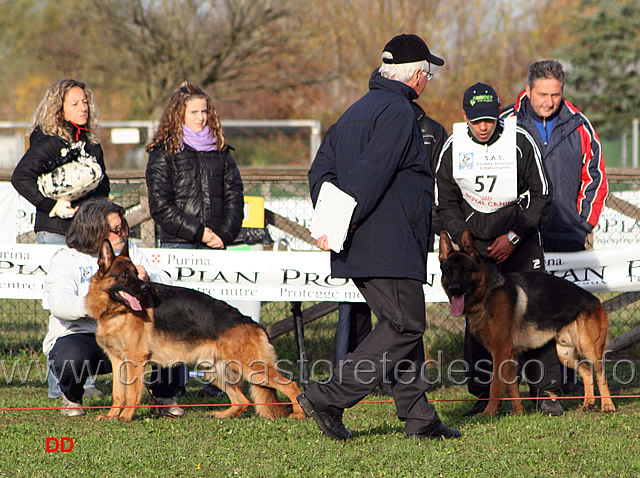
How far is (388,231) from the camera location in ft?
12.2

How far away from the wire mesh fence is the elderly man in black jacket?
2.21 meters

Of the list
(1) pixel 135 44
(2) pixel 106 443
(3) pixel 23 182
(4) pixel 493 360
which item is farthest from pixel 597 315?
(1) pixel 135 44

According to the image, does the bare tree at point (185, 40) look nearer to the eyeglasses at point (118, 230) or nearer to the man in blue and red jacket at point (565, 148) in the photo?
the man in blue and red jacket at point (565, 148)

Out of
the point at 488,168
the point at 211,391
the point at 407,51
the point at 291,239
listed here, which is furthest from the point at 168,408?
the point at 407,51

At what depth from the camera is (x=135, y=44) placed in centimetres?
2173

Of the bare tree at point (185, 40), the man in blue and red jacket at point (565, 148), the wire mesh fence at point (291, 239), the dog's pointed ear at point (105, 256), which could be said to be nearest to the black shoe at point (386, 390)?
the wire mesh fence at point (291, 239)

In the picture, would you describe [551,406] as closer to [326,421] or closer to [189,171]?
[326,421]

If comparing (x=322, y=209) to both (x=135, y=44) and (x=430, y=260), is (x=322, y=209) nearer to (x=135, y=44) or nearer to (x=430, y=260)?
(x=430, y=260)

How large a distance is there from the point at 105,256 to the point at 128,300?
0.29 meters

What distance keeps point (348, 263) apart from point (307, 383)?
1.83 metres

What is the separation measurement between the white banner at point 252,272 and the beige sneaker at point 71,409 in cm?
98

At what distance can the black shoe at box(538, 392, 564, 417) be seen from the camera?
4.72 meters

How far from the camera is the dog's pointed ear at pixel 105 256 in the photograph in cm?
439

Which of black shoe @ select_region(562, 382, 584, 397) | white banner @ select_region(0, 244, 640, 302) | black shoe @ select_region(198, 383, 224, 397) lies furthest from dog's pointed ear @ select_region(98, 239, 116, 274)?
black shoe @ select_region(562, 382, 584, 397)
